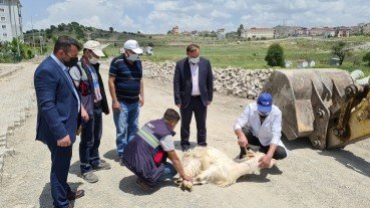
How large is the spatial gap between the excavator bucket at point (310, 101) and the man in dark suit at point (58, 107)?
4.52 metres

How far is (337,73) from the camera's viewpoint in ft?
26.5

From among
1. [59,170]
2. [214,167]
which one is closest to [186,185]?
[214,167]

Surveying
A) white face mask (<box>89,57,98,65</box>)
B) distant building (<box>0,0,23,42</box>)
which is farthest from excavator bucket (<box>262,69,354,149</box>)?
distant building (<box>0,0,23,42</box>)

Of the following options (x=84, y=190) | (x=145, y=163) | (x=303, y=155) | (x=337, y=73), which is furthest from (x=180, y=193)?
(x=337, y=73)

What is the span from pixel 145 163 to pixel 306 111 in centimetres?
394

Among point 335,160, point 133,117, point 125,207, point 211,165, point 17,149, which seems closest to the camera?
point 125,207

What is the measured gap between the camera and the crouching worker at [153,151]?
504cm

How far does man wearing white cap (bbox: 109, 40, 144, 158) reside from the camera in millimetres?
6070

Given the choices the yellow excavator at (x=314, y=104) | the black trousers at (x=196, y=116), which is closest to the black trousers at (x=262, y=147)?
the black trousers at (x=196, y=116)

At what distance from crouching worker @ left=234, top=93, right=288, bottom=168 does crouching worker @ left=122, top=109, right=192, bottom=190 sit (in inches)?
53.3

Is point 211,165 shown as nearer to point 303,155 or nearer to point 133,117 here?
point 133,117

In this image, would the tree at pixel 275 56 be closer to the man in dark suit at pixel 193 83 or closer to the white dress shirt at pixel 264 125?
the man in dark suit at pixel 193 83

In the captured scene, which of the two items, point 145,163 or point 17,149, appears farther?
point 17,149

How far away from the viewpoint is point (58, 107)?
4.20m
